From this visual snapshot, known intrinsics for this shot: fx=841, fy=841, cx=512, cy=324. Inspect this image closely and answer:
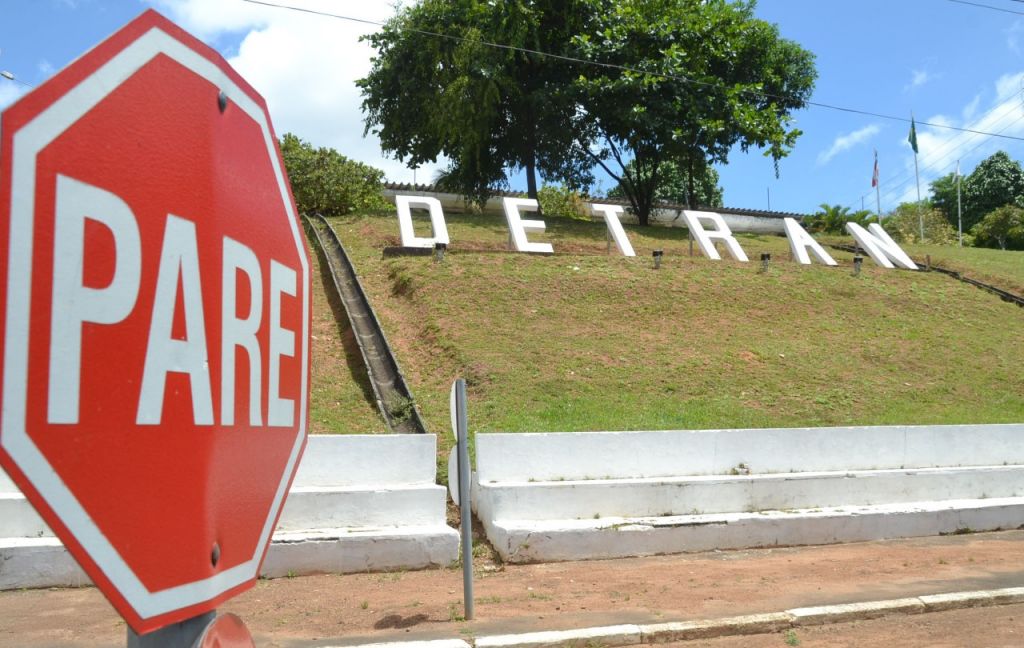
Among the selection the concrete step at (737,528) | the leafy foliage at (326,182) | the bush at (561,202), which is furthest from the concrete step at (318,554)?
the bush at (561,202)

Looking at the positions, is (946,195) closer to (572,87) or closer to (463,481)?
(572,87)

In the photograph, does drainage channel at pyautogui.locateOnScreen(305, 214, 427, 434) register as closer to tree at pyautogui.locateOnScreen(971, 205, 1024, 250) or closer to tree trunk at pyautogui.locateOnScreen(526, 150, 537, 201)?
tree trunk at pyautogui.locateOnScreen(526, 150, 537, 201)

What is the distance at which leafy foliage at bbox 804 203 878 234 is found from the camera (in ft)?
129

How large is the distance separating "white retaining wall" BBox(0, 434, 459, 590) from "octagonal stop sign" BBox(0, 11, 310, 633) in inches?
246

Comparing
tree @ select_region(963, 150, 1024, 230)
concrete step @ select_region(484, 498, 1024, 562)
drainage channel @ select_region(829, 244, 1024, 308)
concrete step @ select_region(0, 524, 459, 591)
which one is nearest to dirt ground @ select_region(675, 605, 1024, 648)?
concrete step @ select_region(484, 498, 1024, 562)

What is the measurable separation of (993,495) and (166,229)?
1218 cm

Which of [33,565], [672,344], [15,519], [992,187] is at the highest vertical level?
[992,187]

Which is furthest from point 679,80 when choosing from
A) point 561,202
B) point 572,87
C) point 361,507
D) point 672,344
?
point 361,507

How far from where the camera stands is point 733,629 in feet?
21.4

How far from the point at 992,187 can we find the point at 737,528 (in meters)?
58.3

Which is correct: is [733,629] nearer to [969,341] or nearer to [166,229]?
[166,229]

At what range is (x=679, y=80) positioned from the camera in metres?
27.2

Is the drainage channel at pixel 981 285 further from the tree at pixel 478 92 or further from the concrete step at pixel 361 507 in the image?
the concrete step at pixel 361 507

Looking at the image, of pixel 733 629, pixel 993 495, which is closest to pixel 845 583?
pixel 733 629
